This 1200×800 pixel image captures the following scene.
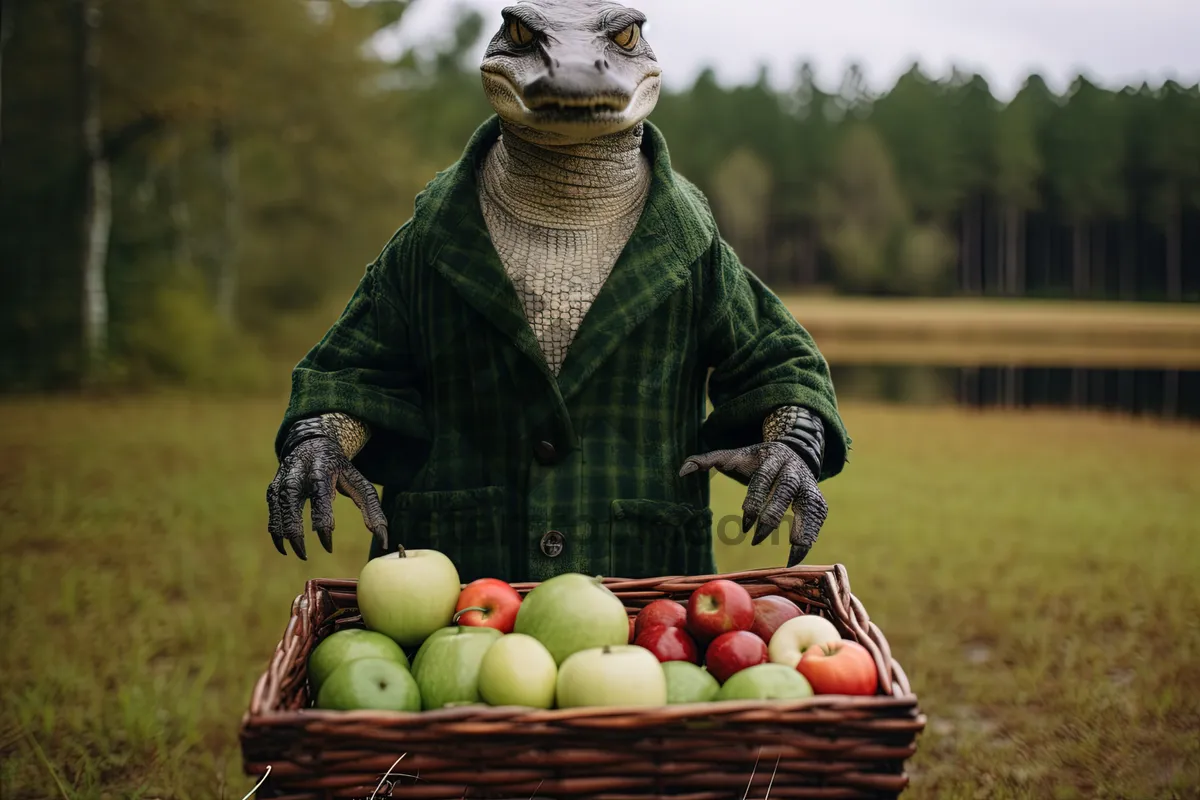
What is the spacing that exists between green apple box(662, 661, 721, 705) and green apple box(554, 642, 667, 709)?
77 mm

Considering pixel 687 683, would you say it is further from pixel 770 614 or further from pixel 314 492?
pixel 314 492

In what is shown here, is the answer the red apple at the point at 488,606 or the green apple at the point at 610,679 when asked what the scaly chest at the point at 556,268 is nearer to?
the red apple at the point at 488,606

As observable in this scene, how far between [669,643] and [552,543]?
43 centimetres

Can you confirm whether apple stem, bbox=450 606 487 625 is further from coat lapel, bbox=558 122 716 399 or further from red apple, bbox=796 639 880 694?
red apple, bbox=796 639 880 694

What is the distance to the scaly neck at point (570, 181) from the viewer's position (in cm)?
234

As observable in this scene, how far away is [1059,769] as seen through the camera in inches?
149

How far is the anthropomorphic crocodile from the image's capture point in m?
2.28

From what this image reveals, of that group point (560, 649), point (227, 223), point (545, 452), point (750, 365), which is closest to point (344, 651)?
point (560, 649)

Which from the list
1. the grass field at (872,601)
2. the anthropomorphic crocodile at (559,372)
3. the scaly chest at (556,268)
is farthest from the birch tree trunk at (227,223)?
the scaly chest at (556,268)

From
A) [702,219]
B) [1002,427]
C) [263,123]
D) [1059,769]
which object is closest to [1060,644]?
[1059,769]

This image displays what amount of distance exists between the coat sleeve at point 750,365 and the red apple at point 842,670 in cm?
64

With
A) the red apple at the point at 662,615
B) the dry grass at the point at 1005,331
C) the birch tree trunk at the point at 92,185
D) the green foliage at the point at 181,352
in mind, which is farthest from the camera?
the dry grass at the point at 1005,331

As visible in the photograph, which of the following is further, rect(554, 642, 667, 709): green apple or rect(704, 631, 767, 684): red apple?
rect(704, 631, 767, 684): red apple

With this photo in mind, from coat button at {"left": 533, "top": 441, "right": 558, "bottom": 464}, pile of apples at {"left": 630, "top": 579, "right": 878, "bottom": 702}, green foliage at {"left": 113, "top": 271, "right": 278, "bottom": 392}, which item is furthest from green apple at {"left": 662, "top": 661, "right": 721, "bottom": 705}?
green foliage at {"left": 113, "top": 271, "right": 278, "bottom": 392}
